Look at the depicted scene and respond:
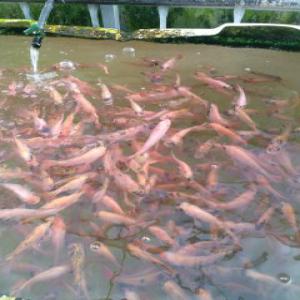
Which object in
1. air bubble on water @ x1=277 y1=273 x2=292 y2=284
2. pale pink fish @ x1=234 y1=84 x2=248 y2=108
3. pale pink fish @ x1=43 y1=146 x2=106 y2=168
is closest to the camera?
air bubble on water @ x1=277 y1=273 x2=292 y2=284

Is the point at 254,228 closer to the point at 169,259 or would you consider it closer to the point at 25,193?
the point at 169,259

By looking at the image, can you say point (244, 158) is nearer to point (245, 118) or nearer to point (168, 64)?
point (245, 118)

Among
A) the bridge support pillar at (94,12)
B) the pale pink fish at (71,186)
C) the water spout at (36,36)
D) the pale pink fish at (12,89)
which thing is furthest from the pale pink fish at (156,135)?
the bridge support pillar at (94,12)

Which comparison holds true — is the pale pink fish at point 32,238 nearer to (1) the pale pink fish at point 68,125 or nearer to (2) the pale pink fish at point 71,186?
(2) the pale pink fish at point 71,186

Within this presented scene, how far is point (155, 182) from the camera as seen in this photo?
4.21 m

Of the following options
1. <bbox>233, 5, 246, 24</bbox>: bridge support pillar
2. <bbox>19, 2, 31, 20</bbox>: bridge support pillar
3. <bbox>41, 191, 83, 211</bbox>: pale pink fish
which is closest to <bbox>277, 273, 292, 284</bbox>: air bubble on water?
<bbox>41, 191, 83, 211</bbox>: pale pink fish

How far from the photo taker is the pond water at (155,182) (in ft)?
10.8

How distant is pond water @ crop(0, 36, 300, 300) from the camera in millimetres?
3301

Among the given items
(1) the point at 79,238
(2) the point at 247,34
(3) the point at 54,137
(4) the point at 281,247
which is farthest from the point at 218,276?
(2) the point at 247,34

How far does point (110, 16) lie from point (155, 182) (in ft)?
17.5

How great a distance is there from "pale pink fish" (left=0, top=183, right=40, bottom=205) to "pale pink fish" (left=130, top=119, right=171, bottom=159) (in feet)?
3.25

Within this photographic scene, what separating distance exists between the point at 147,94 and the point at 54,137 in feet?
4.51

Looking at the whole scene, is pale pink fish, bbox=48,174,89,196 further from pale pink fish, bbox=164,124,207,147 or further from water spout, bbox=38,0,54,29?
water spout, bbox=38,0,54,29

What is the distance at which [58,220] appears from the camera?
149 inches
